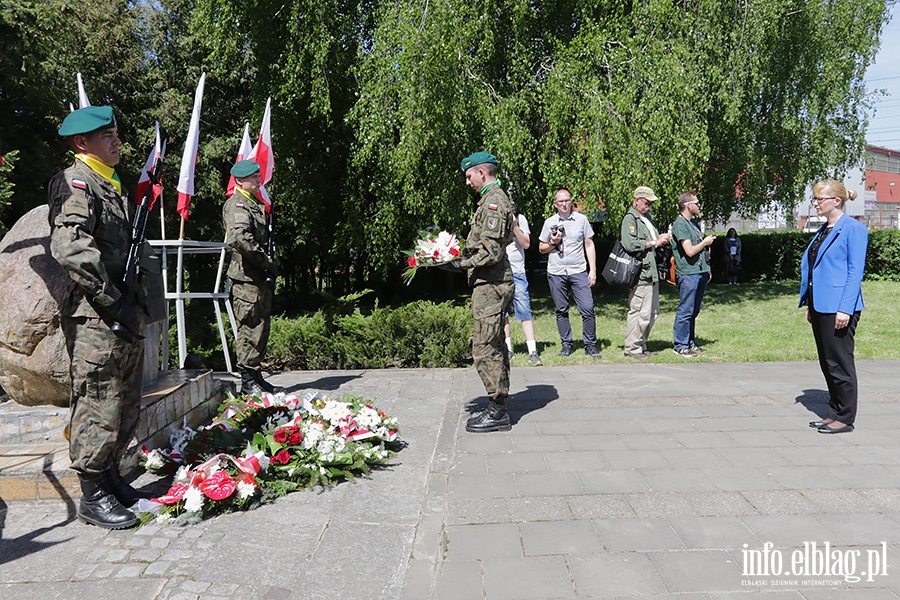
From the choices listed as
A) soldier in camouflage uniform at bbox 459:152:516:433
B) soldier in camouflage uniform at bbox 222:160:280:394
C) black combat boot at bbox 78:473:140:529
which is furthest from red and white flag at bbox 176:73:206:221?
black combat boot at bbox 78:473:140:529

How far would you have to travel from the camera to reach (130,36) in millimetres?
15820

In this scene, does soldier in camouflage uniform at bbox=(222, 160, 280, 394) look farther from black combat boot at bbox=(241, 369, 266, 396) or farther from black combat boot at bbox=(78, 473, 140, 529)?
black combat boot at bbox=(78, 473, 140, 529)

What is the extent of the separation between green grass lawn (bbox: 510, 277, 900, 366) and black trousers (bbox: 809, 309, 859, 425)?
292cm

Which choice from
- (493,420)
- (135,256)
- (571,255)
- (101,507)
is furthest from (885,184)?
(101,507)

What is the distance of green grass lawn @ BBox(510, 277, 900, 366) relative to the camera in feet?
27.7

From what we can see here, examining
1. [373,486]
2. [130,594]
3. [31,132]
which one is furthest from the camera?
[31,132]

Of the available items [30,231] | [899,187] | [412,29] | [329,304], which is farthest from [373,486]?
[899,187]

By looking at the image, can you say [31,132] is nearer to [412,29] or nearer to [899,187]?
[412,29]

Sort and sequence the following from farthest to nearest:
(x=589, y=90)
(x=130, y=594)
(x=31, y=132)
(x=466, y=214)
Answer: (x=31, y=132)
(x=466, y=214)
(x=589, y=90)
(x=130, y=594)

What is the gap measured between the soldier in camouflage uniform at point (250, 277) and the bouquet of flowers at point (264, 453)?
0.81 metres

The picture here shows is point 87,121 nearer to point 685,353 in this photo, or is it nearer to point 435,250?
point 435,250

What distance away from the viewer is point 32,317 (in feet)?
14.0

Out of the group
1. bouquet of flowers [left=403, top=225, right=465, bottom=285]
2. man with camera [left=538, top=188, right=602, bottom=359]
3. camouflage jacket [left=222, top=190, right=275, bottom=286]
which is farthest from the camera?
man with camera [left=538, top=188, right=602, bottom=359]

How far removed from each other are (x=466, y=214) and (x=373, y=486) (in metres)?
8.33
